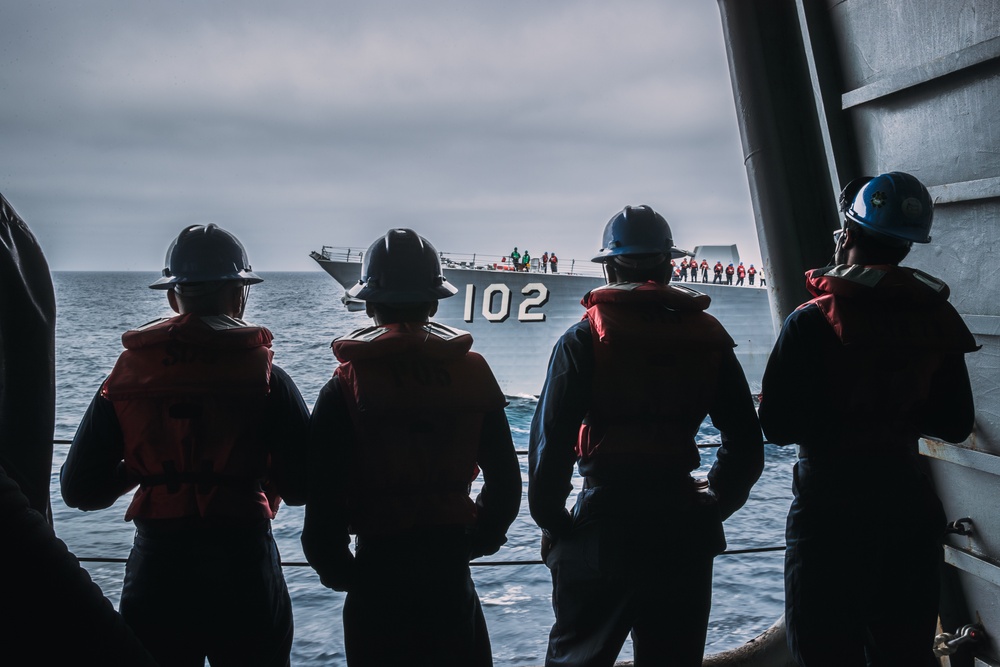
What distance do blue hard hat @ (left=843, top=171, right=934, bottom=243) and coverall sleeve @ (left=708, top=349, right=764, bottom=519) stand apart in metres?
0.62

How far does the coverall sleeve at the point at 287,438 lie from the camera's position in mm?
1958

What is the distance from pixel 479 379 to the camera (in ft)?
6.23

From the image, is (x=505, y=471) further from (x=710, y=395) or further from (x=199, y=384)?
(x=199, y=384)

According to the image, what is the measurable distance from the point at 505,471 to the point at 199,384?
85cm

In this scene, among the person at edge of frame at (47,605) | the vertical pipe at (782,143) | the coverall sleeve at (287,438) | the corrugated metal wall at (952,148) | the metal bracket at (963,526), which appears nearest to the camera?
the person at edge of frame at (47,605)

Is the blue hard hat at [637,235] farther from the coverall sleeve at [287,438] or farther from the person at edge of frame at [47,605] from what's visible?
the person at edge of frame at [47,605]

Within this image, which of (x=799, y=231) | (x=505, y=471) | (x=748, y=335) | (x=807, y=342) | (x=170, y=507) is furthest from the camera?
(x=748, y=335)

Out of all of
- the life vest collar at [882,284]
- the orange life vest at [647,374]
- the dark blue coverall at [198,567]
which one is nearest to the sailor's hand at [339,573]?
the dark blue coverall at [198,567]

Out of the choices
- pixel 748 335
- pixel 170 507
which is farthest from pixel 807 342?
pixel 748 335

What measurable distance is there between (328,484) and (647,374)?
0.94 meters

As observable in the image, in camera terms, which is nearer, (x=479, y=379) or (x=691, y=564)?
(x=479, y=379)

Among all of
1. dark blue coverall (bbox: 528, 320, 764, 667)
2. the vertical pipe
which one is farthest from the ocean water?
the vertical pipe

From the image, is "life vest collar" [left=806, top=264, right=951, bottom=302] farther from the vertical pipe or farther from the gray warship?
the gray warship

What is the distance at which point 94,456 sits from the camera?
1.88m
